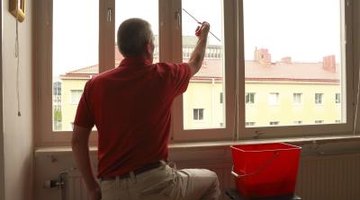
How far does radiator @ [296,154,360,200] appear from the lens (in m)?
2.31

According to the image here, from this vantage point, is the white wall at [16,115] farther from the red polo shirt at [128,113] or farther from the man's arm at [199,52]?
the man's arm at [199,52]

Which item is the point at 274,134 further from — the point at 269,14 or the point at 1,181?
the point at 1,181

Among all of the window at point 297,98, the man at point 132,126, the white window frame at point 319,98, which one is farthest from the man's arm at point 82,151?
the white window frame at point 319,98

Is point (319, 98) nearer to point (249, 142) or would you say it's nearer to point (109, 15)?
point (249, 142)

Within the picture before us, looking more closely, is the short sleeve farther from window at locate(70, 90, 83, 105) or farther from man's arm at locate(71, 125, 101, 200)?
window at locate(70, 90, 83, 105)

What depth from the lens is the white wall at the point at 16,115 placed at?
4.69 feet

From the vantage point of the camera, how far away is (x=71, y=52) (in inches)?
84.0

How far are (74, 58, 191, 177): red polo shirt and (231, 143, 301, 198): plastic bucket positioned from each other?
1.58 feet

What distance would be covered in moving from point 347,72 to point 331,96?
21 cm

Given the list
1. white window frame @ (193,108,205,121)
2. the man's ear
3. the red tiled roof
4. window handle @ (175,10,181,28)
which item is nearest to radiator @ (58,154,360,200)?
the red tiled roof

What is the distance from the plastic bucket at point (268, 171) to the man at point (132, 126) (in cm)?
34

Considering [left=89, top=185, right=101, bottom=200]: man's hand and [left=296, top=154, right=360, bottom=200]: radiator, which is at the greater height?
[left=89, top=185, right=101, bottom=200]: man's hand

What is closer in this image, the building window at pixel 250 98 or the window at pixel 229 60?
the window at pixel 229 60

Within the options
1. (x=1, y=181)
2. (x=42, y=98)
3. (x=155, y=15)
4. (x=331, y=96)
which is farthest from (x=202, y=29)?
(x=331, y=96)
